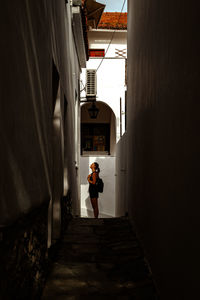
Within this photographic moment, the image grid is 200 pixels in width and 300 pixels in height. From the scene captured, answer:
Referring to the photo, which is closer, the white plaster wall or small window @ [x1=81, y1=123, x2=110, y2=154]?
the white plaster wall

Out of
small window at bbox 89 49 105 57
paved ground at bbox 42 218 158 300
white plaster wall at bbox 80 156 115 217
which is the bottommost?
white plaster wall at bbox 80 156 115 217

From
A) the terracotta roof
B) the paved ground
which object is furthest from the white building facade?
the paved ground

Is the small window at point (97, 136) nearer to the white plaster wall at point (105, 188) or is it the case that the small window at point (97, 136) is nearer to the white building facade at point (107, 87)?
the white building facade at point (107, 87)

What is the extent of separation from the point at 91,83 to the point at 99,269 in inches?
433

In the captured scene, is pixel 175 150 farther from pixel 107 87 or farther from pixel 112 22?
pixel 112 22

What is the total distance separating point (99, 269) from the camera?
3674 mm

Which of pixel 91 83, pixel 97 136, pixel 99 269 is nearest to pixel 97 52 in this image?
pixel 91 83

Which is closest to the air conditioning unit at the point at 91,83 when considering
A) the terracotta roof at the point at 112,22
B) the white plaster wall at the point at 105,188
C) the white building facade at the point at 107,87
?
the white building facade at the point at 107,87

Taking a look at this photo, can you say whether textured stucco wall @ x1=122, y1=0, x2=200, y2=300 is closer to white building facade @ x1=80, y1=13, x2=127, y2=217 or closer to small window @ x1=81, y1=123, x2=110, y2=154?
white building facade @ x1=80, y1=13, x2=127, y2=217

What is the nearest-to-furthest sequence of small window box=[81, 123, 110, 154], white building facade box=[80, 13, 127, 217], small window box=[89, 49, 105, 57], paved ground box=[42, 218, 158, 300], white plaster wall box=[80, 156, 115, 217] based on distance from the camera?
1. paved ground box=[42, 218, 158, 300]
2. white building facade box=[80, 13, 127, 217]
3. white plaster wall box=[80, 156, 115, 217]
4. small window box=[89, 49, 105, 57]
5. small window box=[81, 123, 110, 154]

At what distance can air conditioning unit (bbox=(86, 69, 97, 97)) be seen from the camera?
45.1 feet

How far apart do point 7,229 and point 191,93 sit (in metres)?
1.28

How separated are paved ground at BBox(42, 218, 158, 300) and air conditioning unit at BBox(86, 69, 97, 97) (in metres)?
9.13

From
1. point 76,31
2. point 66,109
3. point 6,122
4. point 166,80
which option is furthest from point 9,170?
point 76,31
